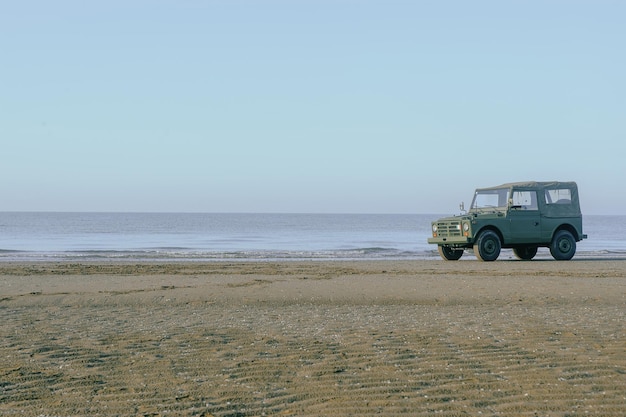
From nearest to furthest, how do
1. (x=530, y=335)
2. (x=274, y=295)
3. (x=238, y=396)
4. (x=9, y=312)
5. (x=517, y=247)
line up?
(x=238, y=396) → (x=530, y=335) → (x=9, y=312) → (x=274, y=295) → (x=517, y=247)

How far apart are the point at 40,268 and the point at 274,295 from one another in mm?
9321

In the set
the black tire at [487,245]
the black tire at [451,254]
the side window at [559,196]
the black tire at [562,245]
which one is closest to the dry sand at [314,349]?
the black tire at [487,245]

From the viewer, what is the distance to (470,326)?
850 centimetres

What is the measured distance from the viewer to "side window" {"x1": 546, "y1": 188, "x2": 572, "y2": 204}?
69.0ft

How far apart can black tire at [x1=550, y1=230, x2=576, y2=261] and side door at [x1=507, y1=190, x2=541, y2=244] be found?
71 centimetres

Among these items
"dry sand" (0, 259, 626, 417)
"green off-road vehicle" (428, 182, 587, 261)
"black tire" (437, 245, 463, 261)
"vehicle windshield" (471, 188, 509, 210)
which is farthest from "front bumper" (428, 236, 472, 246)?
"dry sand" (0, 259, 626, 417)

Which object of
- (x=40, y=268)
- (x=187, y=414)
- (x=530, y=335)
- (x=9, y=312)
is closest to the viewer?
(x=187, y=414)

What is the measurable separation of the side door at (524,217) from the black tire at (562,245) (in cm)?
71

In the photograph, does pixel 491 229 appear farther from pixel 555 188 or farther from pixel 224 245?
pixel 224 245

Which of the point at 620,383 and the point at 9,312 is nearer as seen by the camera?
the point at 620,383

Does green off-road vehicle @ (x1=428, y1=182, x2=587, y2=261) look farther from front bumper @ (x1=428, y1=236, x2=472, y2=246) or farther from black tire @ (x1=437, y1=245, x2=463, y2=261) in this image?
black tire @ (x1=437, y1=245, x2=463, y2=261)

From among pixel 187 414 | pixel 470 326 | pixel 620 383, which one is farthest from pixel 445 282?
pixel 187 414

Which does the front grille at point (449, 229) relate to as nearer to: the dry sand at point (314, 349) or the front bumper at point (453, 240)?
the front bumper at point (453, 240)

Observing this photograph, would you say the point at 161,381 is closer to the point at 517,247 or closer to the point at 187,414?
the point at 187,414
